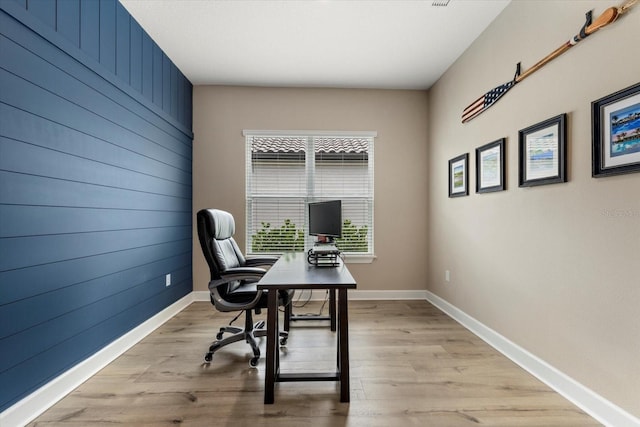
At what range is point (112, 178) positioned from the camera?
245 centimetres

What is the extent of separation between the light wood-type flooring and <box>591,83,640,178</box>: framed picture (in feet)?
4.47

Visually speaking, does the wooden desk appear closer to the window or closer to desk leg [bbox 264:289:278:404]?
desk leg [bbox 264:289:278:404]

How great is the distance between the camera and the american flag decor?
2.61 meters

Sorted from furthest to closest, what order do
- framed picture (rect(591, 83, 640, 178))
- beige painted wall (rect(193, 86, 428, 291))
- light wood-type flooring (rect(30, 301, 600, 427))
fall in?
beige painted wall (rect(193, 86, 428, 291)), light wood-type flooring (rect(30, 301, 600, 427)), framed picture (rect(591, 83, 640, 178))

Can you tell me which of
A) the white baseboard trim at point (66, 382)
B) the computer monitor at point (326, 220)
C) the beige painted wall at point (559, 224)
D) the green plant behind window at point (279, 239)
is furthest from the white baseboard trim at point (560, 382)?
the white baseboard trim at point (66, 382)

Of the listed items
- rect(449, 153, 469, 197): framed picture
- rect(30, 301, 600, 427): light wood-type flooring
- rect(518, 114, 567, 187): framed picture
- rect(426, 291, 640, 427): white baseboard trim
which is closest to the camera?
rect(426, 291, 640, 427): white baseboard trim

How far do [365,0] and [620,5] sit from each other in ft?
5.12

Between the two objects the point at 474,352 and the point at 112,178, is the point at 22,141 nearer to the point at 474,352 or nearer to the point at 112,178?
the point at 112,178

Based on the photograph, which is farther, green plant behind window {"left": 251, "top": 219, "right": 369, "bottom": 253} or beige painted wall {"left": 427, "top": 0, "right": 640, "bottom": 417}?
green plant behind window {"left": 251, "top": 219, "right": 369, "bottom": 253}

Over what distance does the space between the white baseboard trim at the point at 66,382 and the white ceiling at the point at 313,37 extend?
2.64m

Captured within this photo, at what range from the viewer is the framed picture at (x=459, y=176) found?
3266 millimetres

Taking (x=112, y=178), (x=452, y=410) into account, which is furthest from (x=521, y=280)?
(x=112, y=178)

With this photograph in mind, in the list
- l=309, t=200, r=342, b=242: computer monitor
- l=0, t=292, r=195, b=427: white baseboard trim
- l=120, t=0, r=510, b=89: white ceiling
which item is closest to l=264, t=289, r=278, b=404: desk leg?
l=309, t=200, r=342, b=242: computer monitor

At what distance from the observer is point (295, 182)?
4262 millimetres
